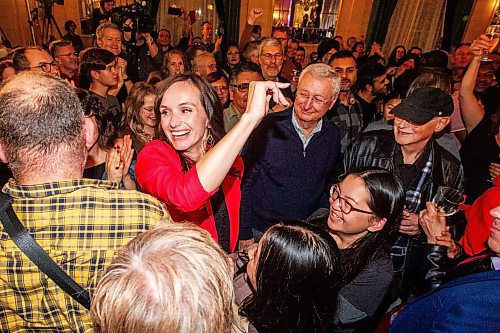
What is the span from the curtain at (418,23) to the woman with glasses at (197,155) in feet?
37.1

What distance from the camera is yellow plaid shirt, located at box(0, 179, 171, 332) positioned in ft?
3.28

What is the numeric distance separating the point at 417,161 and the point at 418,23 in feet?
34.7

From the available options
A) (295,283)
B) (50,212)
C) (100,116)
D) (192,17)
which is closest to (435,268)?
(295,283)

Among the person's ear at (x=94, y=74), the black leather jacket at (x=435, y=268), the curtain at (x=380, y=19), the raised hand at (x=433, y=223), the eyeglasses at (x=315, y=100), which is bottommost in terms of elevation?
the black leather jacket at (x=435, y=268)

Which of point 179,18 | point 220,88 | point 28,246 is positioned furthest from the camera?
point 179,18

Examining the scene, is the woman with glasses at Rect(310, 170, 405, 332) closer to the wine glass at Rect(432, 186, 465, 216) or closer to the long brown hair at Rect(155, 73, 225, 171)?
the wine glass at Rect(432, 186, 465, 216)

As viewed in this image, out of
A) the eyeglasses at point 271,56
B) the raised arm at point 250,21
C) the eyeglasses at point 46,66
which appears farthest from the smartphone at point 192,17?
the eyeglasses at point 46,66

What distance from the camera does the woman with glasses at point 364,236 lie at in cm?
159

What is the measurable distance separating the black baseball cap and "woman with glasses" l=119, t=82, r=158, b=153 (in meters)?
1.96

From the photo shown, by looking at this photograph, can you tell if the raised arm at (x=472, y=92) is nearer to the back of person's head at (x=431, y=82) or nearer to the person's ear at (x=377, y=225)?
the back of person's head at (x=431, y=82)

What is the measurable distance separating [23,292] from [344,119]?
2986mm

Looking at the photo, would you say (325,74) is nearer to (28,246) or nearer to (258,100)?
(258,100)

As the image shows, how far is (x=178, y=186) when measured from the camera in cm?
133

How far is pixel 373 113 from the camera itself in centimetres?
414
